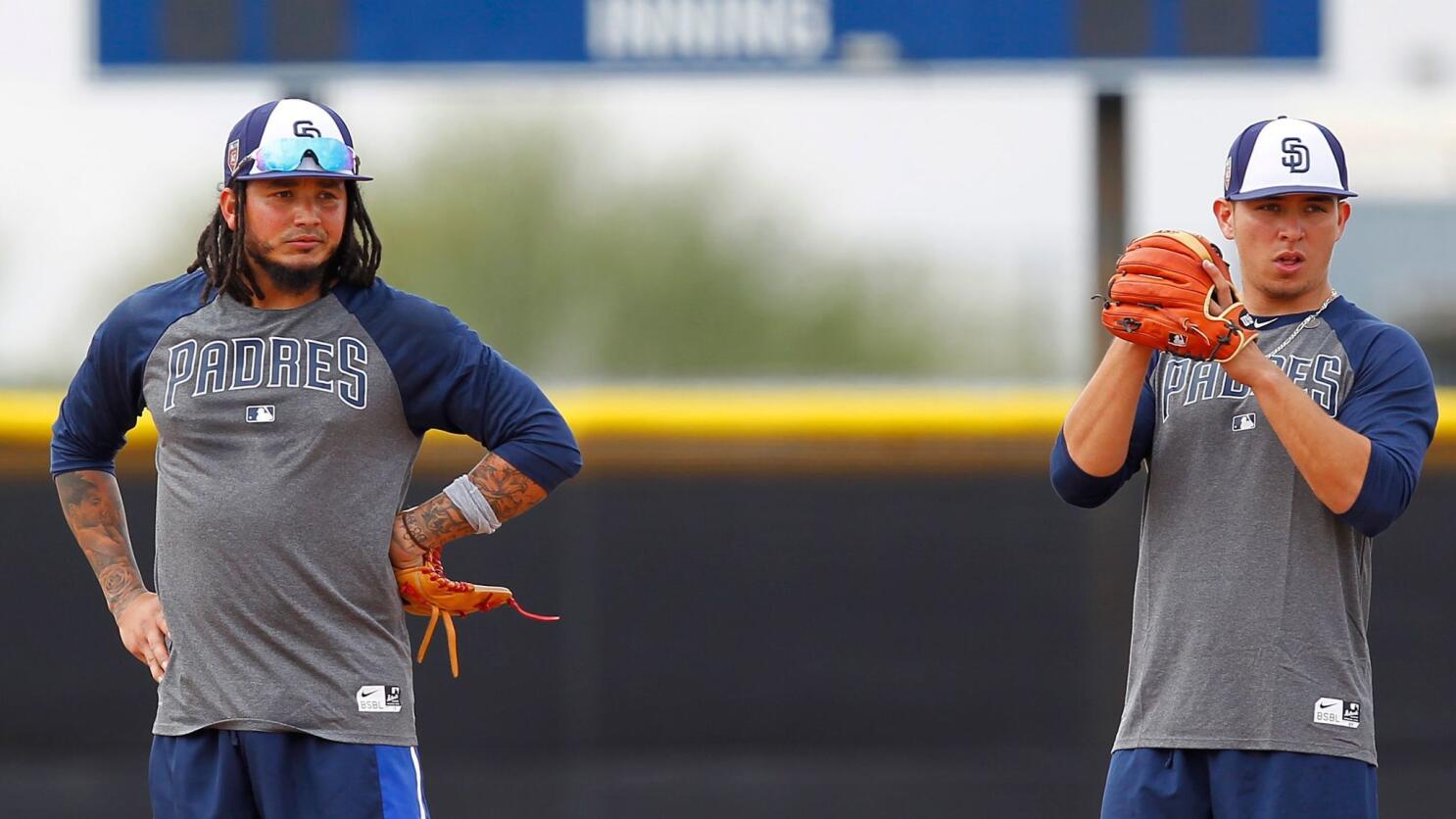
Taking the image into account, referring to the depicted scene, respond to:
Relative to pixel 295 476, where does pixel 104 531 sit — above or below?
below

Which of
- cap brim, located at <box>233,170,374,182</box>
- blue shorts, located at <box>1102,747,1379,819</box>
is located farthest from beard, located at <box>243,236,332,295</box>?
blue shorts, located at <box>1102,747,1379,819</box>

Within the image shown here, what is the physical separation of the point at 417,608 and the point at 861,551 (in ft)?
10.4

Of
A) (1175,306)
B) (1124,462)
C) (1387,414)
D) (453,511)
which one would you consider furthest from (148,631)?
(1387,414)

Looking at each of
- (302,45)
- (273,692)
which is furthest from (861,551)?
(273,692)

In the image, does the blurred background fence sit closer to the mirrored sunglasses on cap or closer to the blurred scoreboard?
the blurred scoreboard

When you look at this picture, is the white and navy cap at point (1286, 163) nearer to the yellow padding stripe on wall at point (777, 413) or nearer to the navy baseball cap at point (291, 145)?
the navy baseball cap at point (291, 145)

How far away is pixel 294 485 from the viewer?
307cm

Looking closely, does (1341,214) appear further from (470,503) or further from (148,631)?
(148,631)

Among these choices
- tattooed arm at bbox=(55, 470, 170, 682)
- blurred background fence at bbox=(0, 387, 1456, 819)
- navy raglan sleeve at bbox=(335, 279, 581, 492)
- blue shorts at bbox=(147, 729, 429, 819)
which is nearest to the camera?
blue shorts at bbox=(147, 729, 429, 819)

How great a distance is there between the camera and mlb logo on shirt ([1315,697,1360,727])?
3037 mm

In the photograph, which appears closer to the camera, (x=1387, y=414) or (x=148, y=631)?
(x=1387, y=414)

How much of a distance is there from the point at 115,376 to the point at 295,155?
513 millimetres

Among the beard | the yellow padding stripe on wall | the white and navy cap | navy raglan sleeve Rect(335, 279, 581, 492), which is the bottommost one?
the yellow padding stripe on wall

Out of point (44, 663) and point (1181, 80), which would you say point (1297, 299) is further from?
point (44, 663)
